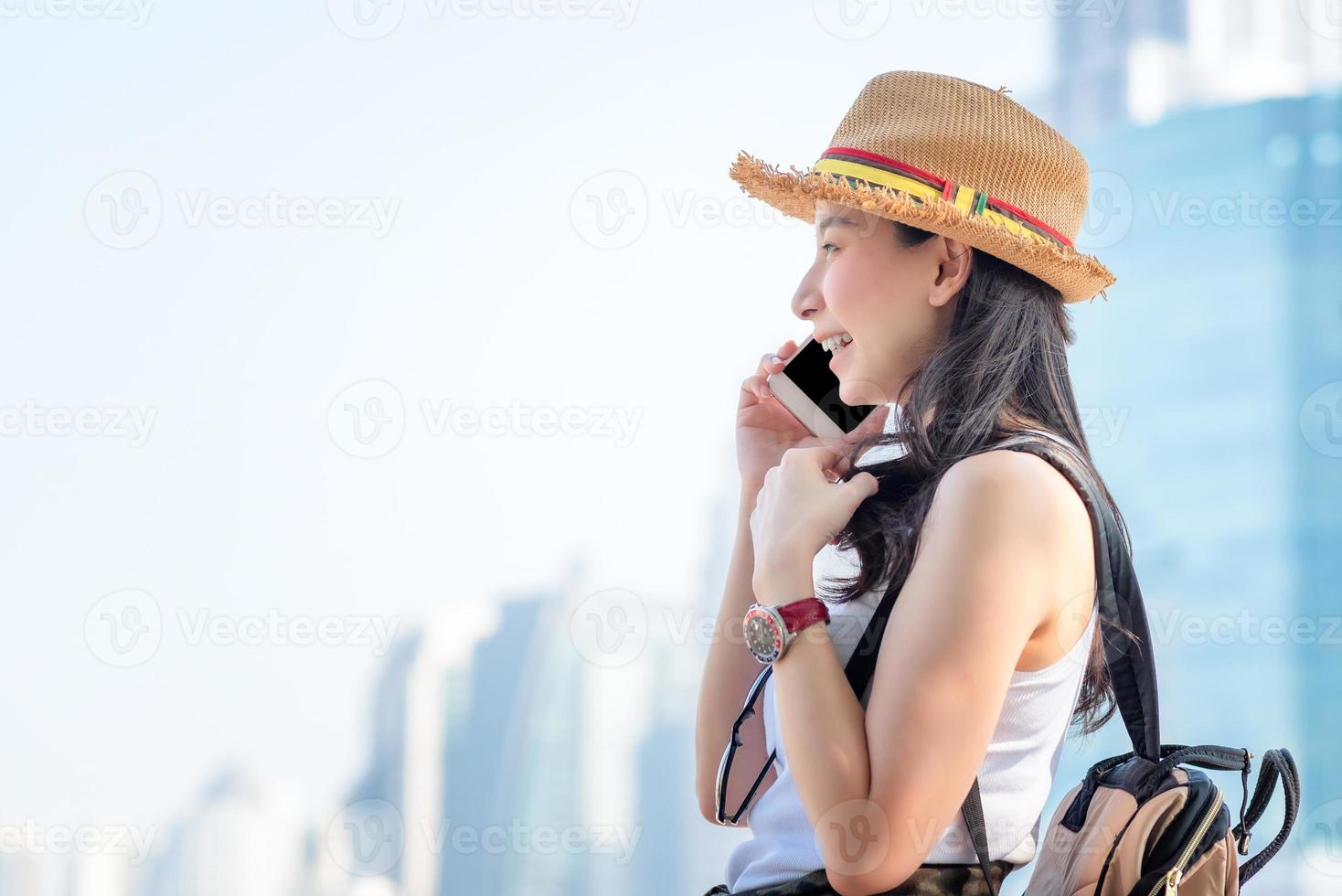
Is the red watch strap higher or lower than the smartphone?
lower

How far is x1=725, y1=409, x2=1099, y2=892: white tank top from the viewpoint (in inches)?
31.9

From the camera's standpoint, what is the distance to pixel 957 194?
0.90m

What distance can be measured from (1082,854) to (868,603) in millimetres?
245

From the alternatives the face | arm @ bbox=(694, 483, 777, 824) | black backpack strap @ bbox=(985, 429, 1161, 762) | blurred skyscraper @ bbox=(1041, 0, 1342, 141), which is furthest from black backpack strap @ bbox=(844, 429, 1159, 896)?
blurred skyscraper @ bbox=(1041, 0, 1342, 141)

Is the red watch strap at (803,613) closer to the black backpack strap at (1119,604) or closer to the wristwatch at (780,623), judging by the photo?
the wristwatch at (780,623)

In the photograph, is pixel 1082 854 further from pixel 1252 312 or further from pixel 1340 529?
pixel 1340 529

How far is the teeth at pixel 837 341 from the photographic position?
97cm

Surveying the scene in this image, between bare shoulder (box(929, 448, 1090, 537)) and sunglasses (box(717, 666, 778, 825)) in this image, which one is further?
sunglasses (box(717, 666, 778, 825))

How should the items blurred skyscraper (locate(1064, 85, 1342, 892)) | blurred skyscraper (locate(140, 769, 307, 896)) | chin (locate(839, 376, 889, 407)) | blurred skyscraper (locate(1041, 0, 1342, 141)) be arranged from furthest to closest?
blurred skyscraper (locate(1041, 0, 1342, 141)) → blurred skyscraper (locate(1064, 85, 1342, 892)) → blurred skyscraper (locate(140, 769, 307, 896)) → chin (locate(839, 376, 889, 407))

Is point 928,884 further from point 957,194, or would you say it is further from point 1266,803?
Result: point 957,194

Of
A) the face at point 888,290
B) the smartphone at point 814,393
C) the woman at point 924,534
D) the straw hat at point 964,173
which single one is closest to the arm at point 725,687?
the woman at point 924,534

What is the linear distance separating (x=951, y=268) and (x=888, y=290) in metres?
0.06

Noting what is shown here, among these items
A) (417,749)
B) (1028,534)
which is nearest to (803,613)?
(1028,534)

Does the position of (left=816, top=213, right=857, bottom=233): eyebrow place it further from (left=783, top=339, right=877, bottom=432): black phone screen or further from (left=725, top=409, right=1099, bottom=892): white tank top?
(left=725, top=409, right=1099, bottom=892): white tank top
